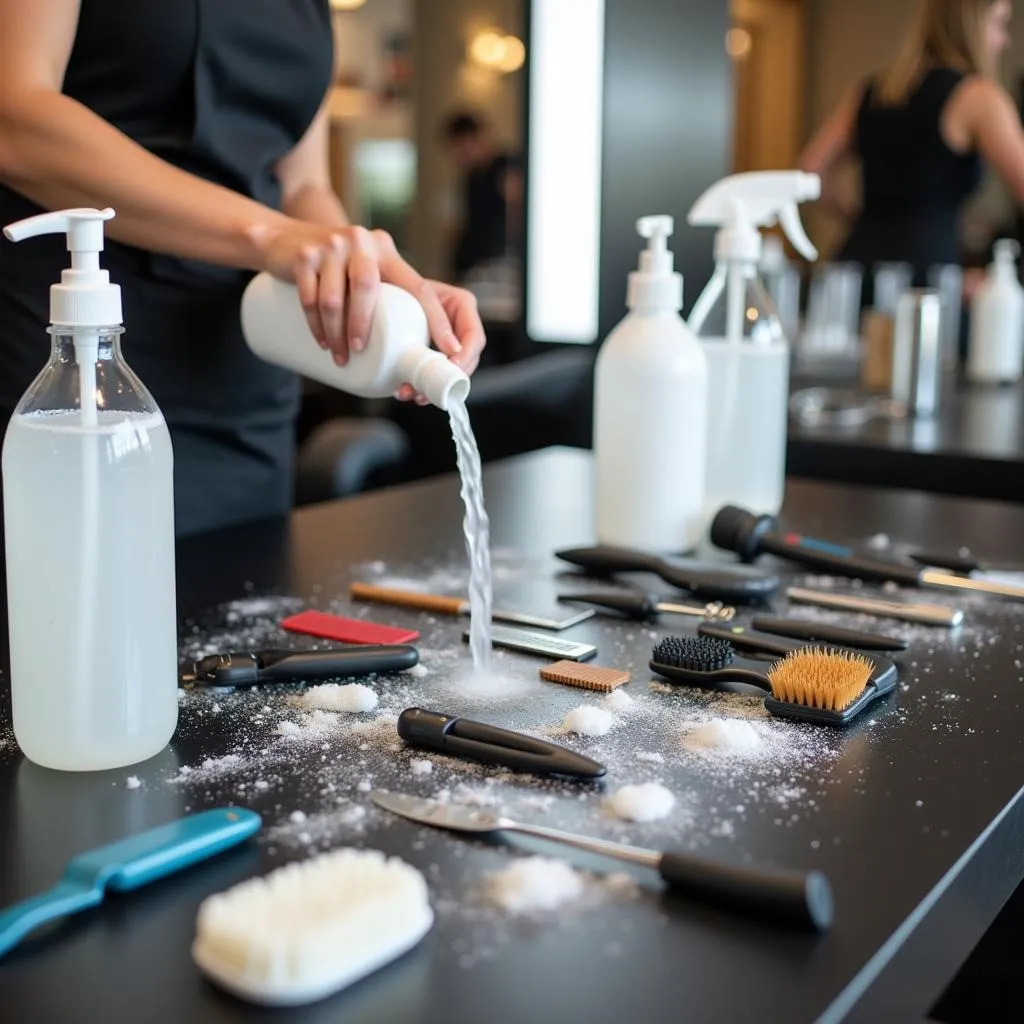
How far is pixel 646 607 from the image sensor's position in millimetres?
1045

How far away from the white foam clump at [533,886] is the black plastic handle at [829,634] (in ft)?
1.37

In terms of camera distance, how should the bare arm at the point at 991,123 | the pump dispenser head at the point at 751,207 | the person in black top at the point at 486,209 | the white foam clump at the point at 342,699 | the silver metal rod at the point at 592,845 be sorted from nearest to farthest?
1. the silver metal rod at the point at 592,845
2. the white foam clump at the point at 342,699
3. the pump dispenser head at the point at 751,207
4. the bare arm at the point at 991,123
5. the person in black top at the point at 486,209

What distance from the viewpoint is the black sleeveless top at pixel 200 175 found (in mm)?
1226

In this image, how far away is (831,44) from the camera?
797 centimetres

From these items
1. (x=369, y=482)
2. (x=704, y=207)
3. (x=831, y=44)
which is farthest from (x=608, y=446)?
(x=831, y=44)

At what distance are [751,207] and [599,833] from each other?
0.86 m

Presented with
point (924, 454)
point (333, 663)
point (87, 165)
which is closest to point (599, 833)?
point (333, 663)

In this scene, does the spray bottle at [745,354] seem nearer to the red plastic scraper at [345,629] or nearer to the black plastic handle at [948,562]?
the black plastic handle at [948,562]

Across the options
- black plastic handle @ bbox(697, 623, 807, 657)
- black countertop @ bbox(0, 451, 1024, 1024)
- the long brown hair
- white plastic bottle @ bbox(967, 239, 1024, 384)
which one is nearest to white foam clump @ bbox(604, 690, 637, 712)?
black countertop @ bbox(0, 451, 1024, 1024)

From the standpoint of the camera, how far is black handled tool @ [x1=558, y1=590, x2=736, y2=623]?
1.05m

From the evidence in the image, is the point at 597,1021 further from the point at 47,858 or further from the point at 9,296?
the point at 9,296

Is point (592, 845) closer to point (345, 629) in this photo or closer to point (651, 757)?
point (651, 757)

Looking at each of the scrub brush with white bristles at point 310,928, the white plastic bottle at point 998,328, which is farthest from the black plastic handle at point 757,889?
the white plastic bottle at point 998,328

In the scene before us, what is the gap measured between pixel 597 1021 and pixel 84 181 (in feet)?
2.74
